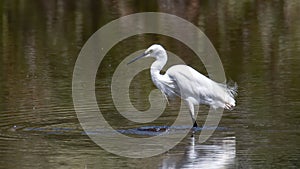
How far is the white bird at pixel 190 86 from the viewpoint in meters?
10.9

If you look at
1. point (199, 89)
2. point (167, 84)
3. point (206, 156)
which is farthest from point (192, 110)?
point (206, 156)

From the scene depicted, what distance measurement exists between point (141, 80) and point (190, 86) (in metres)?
3.16

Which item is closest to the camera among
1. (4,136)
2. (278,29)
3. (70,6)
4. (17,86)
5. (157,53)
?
(4,136)

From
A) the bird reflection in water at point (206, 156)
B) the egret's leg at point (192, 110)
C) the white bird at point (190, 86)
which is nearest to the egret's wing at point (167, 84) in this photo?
the white bird at point (190, 86)

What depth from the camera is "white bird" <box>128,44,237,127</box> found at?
1094cm

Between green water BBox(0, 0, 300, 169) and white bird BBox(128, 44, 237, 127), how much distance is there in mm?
232

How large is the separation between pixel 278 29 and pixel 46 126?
382 inches

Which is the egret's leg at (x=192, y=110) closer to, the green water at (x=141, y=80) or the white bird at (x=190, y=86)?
the white bird at (x=190, y=86)

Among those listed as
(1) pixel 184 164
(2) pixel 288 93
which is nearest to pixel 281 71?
(2) pixel 288 93

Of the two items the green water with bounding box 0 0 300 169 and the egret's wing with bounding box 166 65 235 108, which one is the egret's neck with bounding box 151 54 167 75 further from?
the green water with bounding box 0 0 300 169

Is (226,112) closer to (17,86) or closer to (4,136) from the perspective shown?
(4,136)

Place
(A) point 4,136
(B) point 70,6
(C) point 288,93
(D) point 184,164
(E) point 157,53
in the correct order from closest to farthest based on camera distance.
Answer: (D) point 184,164, (A) point 4,136, (E) point 157,53, (C) point 288,93, (B) point 70,6

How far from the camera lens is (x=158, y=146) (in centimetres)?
955

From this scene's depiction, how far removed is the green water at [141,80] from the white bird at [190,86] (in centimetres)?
23
